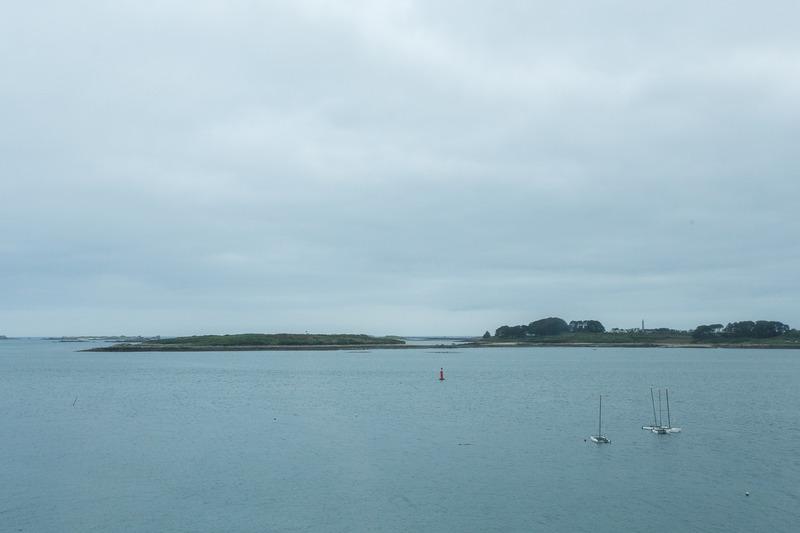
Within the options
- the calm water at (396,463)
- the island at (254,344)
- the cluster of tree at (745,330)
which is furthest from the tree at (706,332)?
the calm water at (396,463)

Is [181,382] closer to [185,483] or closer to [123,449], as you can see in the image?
[123,449]

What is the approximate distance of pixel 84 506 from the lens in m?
22.8

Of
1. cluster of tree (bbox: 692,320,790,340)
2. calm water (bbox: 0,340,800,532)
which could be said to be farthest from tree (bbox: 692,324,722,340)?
calm water (bbox: 0,340,800,532)

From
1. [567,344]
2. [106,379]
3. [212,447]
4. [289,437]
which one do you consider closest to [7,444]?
[212,447]

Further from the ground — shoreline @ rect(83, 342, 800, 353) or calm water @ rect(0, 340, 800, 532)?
shoreline @ rect(83, 342, 800, 353)

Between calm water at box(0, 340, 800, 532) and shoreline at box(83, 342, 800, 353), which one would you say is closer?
calm water at box(0, 340, 800, 532)

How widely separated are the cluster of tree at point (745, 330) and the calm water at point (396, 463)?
5346 inches

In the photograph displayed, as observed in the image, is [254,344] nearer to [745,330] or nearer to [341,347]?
[341,347]

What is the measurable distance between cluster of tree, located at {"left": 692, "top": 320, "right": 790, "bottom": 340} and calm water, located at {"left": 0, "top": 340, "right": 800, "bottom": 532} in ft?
446

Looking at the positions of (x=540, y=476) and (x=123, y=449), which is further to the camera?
(x=123, y=449)

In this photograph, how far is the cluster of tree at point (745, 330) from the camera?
177 meters

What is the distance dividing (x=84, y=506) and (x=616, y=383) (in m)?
56.9

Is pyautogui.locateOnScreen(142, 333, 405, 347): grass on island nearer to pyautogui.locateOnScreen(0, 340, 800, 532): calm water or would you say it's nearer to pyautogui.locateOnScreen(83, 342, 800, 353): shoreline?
pyautogui.locateOnScreen(83, 342, 800, 353): shoreline

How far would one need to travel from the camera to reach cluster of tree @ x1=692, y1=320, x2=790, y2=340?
177000 mm
